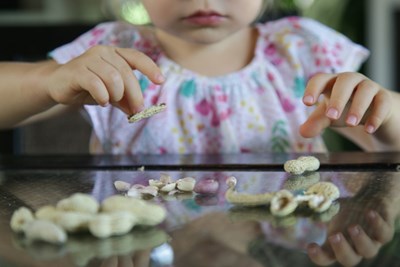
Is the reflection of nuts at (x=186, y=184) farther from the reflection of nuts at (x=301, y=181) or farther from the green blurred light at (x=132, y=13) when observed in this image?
the green blurred light at (x=132, y=13)

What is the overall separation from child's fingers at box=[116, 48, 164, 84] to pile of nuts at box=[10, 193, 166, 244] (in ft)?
0.86

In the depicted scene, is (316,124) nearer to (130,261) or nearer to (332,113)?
(332,113)

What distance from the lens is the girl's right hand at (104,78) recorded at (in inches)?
23.2

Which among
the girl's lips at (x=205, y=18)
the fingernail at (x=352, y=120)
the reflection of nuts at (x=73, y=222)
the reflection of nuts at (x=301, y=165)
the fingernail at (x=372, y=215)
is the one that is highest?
the girl's lips at (x=205, y=18)

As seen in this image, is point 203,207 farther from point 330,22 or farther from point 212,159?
point 330,22

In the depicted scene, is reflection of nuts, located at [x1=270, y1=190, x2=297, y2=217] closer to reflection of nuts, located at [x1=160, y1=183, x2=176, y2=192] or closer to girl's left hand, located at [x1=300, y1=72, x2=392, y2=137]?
reflection of nuts, located at [x1=160, y1=183, x2=176, y2=192]

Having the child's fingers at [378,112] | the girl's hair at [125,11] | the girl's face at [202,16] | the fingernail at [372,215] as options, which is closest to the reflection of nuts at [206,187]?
the fingernail at [372,215]

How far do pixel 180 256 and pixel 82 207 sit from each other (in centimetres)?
9

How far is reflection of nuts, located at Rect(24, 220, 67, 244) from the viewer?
310mm

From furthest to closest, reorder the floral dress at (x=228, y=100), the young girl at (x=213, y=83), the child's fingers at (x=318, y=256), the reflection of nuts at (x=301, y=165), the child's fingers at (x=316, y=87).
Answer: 1. the floral dress at (x=228, y=100)
2. the young girl at (x=213, y=83)
3. the child's fingers at (x=316, y=87)
4. the reflection of nuts at (x=301, y=165)
5. the child's fingers at (x=318, y=256)

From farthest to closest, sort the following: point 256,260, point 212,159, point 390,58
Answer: point 390,58, point 212,159, point 256,260

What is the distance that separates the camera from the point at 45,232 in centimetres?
31

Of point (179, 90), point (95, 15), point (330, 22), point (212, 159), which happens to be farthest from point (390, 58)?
point (212, 159)

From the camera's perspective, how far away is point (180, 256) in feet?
0.90
